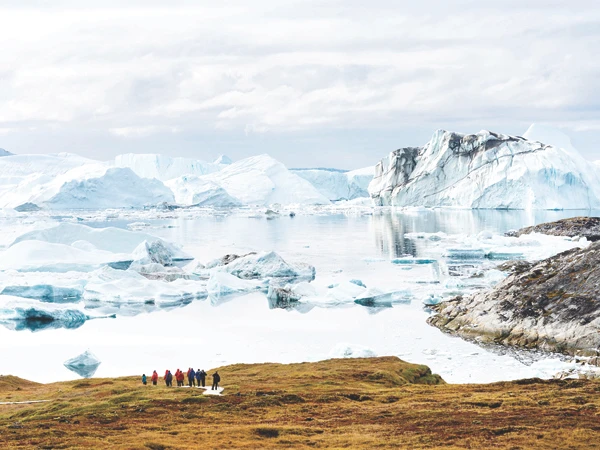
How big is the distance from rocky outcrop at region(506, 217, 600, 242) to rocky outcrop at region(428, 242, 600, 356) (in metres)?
32.6

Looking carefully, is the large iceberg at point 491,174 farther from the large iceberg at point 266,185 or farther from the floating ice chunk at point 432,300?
the floating ice chunk at point 432,300

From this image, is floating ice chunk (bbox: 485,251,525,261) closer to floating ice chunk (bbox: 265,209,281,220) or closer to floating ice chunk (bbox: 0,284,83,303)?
floating ice chunk (bbox: 0,284,83,303)

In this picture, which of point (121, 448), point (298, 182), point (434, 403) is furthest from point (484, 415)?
point (298, 182)

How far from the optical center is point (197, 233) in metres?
81.1

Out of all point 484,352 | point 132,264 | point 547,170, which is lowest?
point 484,352

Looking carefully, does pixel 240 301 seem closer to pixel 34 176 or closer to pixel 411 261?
pixel 411 261

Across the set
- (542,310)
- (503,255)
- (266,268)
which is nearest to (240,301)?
(266,268)

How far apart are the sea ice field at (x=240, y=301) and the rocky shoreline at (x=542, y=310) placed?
117 cm

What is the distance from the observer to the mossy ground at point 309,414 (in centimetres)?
1471

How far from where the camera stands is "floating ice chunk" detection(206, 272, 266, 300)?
135 feet

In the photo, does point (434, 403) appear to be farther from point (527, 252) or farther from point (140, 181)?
point (140, 181)

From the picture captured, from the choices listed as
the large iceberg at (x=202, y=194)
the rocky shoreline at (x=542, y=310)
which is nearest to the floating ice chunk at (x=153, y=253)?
the rocky shoreline at (x=542, y=310)

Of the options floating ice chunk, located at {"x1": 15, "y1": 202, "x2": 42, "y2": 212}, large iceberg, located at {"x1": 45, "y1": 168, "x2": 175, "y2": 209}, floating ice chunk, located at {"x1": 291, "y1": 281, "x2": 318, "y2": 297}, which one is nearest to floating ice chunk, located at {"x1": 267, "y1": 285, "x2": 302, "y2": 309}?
floating ice chunk, located at {"x1": 291, "y1": 281, "x2": 318, "y2": 297}

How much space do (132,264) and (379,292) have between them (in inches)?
774
